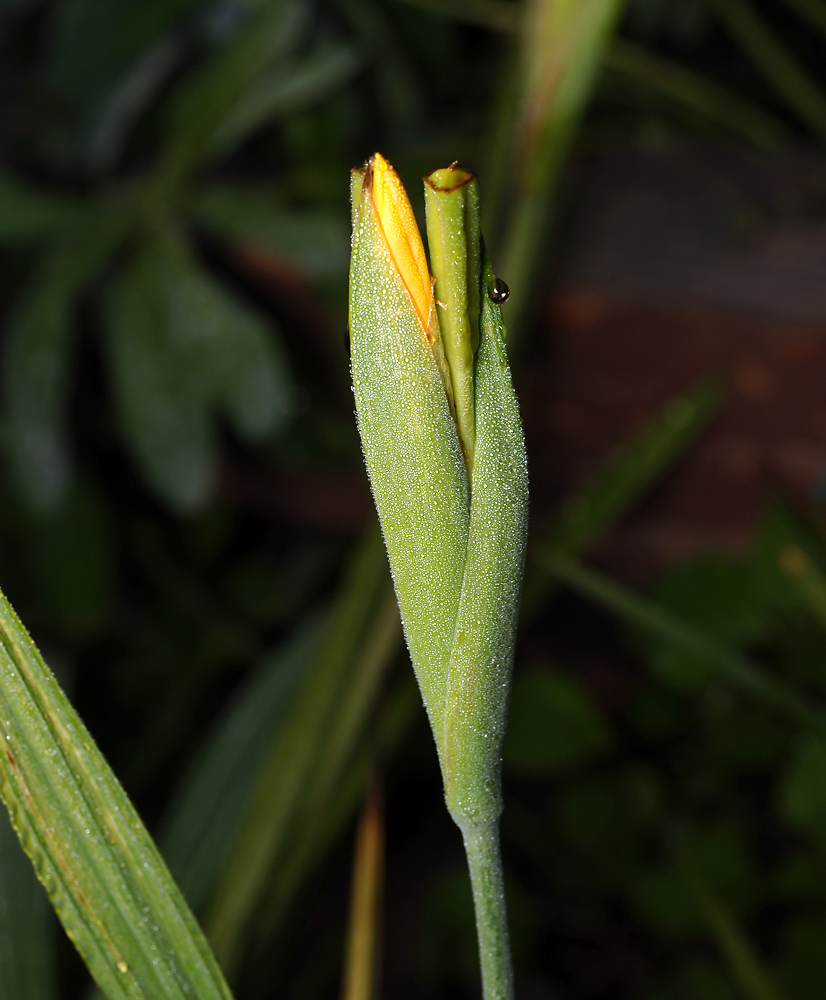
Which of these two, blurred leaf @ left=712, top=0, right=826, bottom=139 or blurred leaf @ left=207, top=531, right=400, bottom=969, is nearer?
blurred leaf @ left=207, top=531, right=400, bottom=969

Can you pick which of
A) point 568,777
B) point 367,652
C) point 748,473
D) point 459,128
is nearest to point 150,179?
point 459,128

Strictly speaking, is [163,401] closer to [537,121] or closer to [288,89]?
[288,89]

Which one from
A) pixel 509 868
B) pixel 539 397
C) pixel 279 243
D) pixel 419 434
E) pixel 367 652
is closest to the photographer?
pixel 419 434

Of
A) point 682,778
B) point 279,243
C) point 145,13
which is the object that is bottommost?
point 682,778

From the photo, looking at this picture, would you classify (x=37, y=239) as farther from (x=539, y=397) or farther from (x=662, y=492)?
(x=662, y=492)

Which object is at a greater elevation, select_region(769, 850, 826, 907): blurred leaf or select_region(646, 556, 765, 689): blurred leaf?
select_region(646, 556, 765, 689): blurred leaf

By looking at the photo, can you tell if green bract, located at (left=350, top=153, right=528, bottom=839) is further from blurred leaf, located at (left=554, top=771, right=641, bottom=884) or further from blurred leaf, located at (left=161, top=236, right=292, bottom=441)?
blurred leaf, located at (left=554, top=771, right=641, bottom=884)

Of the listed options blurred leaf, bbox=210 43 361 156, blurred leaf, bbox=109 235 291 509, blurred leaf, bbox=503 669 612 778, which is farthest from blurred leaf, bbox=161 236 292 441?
blurred leaf, bbox=503 669 612 778

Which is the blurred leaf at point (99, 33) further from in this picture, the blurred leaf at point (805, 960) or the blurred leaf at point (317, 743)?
the blurred leaf at point (805, 960)
